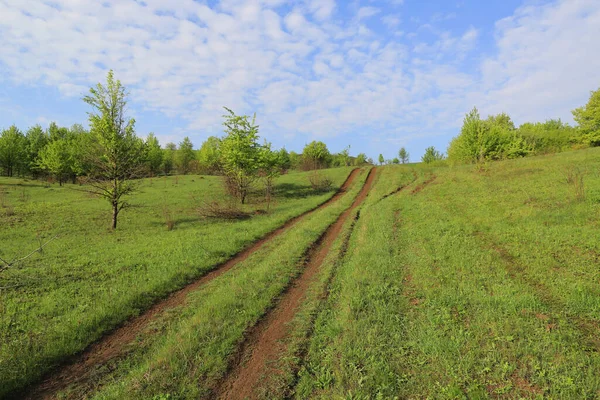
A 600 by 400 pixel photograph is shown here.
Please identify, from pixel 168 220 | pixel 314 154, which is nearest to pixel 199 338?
pixel 168 220

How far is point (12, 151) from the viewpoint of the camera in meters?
57.2

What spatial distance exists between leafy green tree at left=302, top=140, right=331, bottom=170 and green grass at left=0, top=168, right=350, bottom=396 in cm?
6010

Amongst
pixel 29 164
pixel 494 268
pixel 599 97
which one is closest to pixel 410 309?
pixel 494 268

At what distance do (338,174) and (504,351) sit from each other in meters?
50.9

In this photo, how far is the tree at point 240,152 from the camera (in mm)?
32344

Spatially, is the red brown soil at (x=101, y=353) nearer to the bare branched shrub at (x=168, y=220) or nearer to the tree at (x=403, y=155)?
the bare branched shrub at (x=168, y=220)

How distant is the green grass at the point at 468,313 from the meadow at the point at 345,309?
36mm

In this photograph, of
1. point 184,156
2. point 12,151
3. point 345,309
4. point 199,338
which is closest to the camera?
point 199,338

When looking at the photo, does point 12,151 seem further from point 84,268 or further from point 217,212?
point 84,268

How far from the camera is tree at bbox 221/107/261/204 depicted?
3234 centimetres

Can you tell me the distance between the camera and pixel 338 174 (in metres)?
55.9

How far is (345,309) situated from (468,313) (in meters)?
3.24

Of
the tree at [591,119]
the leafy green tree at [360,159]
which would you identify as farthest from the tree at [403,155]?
the tree at [591,119]

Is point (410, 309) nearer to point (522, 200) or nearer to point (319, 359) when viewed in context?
point (319, 359)
